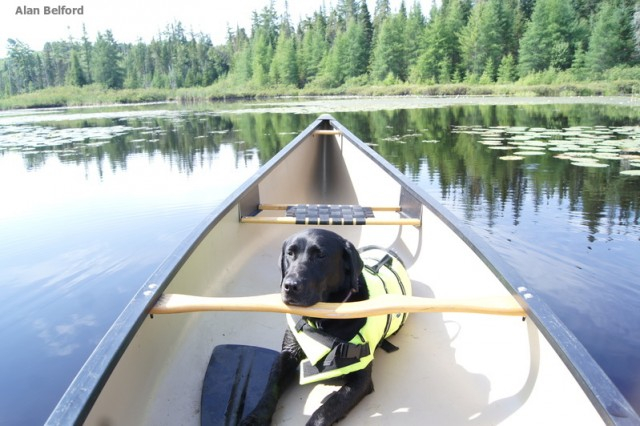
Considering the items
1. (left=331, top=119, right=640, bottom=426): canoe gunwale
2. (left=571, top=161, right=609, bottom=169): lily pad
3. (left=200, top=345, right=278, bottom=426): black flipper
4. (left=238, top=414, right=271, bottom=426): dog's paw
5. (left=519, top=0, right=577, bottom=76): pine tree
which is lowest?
(left=238, top=414, right=271, bottom=426): dog's paw

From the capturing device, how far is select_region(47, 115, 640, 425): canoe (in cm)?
148

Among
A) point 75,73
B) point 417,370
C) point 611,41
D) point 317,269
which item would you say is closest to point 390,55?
point 611,41

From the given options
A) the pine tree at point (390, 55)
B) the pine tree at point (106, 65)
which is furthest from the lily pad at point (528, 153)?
the pine tree at point (106, 65)

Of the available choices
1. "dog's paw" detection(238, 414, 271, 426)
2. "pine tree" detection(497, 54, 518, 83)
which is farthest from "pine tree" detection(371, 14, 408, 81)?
Result: "dog's paw" detection(238, 414, 271, 426)

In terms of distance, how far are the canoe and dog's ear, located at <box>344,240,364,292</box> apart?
39cm

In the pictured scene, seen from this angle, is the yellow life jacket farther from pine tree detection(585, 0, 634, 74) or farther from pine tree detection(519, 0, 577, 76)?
pine tree detection(519, 0, 577, 76)

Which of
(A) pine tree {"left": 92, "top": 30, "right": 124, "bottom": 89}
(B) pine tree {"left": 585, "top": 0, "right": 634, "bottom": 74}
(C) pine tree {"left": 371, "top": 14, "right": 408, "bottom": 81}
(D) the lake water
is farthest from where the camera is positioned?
(A) pine tree {"left": 92, "top": 30, "right": 124, "bottom": 89}

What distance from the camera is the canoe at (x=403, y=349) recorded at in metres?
1.48

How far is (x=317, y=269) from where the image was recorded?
72.1 inches

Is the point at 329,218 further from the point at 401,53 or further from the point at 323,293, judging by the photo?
the point at 401,53

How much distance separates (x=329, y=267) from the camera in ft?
6.17

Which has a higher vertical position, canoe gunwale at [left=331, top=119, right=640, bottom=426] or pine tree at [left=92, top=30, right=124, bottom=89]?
pine tree at [left=92, top=30, right=124, bottom=89]

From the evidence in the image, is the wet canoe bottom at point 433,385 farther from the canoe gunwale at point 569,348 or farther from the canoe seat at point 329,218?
the canoe seat at point 329,218

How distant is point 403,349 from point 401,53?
55.7 metres
